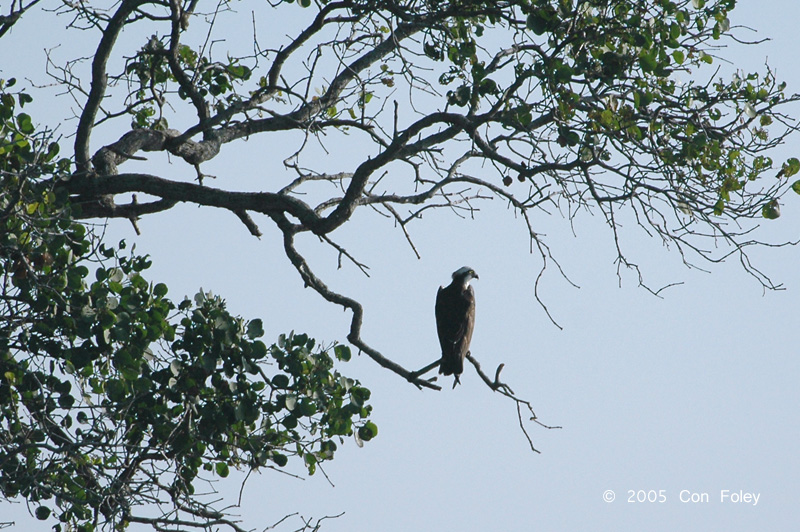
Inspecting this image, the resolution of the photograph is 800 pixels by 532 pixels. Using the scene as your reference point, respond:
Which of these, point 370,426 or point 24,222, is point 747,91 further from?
point 24,222

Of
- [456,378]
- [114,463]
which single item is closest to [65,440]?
[114,463]

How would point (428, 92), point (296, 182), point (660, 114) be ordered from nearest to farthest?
point (660, 114), point (428, 92), point (296, 182)

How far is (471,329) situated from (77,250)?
10.8ft

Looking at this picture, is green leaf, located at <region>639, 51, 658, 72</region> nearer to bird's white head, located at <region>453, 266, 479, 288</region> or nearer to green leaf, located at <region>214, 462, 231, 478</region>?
green leaf, located at <region>214, 462, 231, 478</region>

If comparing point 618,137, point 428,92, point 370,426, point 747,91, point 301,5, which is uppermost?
point 301,5

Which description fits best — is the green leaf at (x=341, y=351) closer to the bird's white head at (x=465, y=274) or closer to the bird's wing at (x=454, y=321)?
the bird's wing at (x=454, y=321)

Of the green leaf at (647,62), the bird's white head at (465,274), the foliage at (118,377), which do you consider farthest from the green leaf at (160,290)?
the bird's white head at (465,274)

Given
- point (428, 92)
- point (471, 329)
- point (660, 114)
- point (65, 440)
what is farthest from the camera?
point (471, 329)

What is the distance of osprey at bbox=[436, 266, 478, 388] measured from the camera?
6.98 m

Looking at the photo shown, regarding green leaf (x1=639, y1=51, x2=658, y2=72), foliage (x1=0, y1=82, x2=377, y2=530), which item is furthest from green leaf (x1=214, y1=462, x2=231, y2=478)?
green leaf (x1=639, y1=51, x2=658, y2=72)

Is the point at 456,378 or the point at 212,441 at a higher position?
the point at 456,378

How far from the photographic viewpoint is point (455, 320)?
24.9 ft

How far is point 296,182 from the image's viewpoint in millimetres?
6598

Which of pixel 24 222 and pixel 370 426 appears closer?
pixel 24 222
